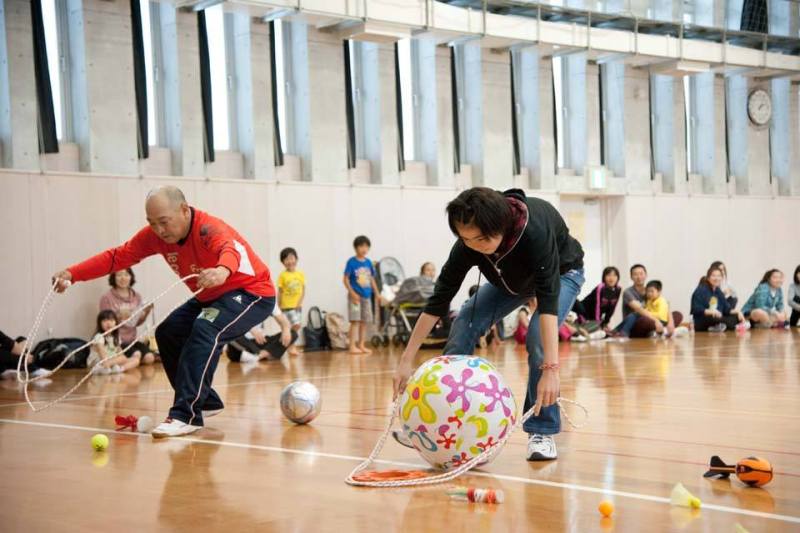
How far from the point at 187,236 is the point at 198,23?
33.5 ft

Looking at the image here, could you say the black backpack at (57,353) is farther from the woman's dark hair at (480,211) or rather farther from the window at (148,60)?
the woman's dark hair at (480,211)

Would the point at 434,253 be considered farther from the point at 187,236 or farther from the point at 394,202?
the point at 187,236

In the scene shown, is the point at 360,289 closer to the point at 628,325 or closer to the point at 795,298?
the point at 628,325

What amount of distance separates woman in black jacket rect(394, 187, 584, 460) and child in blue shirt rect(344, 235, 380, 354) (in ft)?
31.6

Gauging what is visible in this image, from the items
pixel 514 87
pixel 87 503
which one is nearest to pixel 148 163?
pixel 514 87

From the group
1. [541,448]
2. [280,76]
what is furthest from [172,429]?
[280,76]

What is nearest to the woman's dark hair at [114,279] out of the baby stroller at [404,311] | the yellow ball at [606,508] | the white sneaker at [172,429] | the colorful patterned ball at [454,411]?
the baby stroller at [404,311]

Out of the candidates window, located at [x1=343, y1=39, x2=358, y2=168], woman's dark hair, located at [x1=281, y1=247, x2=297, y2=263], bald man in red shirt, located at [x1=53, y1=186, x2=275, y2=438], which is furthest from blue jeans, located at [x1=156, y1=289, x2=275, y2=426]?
window, located at [x1=343, y1=39, x2=358, y2=168]

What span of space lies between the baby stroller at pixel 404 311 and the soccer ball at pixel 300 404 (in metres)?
8.59

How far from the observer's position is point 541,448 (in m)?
4.95

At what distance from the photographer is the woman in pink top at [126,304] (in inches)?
513

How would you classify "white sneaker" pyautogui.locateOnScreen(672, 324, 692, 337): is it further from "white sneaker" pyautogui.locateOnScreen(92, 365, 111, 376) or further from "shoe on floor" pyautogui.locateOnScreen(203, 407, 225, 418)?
"shoe on floor" pyautogui.locateOnScreen(203, 407, 225, 418)

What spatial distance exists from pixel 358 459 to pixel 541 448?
0.88 meters

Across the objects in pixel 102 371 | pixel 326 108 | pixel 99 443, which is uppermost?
pixel 326 108
